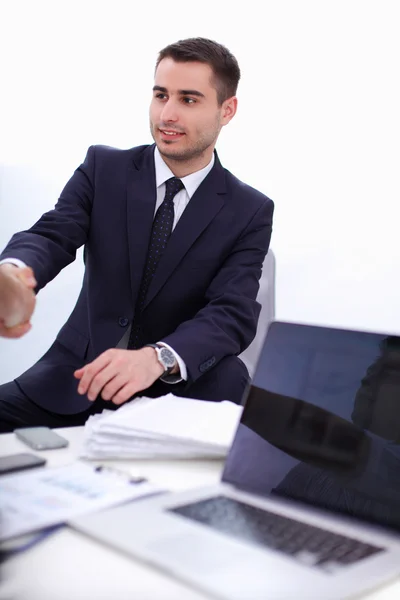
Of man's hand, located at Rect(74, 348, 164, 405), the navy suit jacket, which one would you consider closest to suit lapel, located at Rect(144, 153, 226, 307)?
the navy suit jacket

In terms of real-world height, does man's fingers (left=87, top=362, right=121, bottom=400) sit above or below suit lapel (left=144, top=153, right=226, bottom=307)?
below

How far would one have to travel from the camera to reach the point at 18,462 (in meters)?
0.95

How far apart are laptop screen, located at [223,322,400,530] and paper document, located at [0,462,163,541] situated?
17 cm

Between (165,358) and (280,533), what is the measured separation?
0.81 m

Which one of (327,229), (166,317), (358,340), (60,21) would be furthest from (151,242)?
(60,21)

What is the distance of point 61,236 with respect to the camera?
76.7 inches

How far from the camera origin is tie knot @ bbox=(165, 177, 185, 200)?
6.91ft

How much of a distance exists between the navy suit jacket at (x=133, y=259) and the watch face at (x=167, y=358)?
235mm

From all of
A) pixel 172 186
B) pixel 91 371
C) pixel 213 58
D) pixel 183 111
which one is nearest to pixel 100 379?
pixel 91 371

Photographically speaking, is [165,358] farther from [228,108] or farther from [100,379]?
[228,108]

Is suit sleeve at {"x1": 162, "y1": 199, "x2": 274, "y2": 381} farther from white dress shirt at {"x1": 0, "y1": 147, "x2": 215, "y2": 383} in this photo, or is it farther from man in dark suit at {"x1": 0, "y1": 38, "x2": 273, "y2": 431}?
white dress shirt at {"x1": 0, "y1": 147, "x2": 215, "y2": 383}

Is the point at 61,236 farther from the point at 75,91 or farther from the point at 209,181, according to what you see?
the point at 75,91

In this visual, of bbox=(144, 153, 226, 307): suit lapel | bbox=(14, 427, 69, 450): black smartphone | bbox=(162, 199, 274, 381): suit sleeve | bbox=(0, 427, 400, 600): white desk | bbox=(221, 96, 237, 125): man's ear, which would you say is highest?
bbox=(221, 96, 237, 125): man's ear

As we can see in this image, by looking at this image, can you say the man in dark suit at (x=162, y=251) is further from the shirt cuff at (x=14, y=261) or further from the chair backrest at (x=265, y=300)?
the chair backrest at (x=265, y=300)
